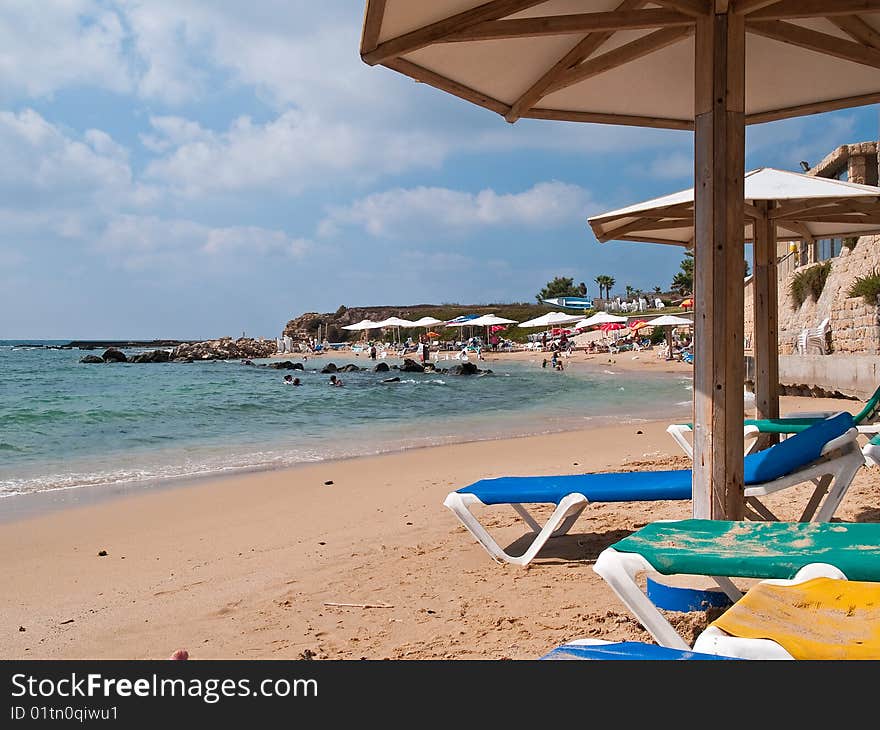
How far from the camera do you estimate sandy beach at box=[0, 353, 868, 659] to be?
3.12 m

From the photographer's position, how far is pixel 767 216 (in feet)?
19.2

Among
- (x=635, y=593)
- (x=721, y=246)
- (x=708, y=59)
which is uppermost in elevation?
(x=708, y=59)

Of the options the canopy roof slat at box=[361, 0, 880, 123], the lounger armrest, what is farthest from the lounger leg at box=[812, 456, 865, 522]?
the canopy roof slat at box=[361, 0, 880, 123]

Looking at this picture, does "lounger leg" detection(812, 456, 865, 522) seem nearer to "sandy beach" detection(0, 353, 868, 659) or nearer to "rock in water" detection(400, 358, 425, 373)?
"sandy beach" detection(0, 353, 868, 659)

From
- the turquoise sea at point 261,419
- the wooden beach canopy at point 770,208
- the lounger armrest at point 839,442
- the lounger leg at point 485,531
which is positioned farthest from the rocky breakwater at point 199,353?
the lounger armrest at point 839,442

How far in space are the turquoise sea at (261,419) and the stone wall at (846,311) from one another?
132 inches

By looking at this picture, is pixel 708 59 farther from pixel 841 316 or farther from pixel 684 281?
pixel 684 281

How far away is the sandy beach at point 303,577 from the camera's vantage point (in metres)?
3.12

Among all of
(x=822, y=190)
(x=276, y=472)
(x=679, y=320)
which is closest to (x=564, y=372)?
(x=679, y=320)

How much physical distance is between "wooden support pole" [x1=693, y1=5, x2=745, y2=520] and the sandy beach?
0.75 metres

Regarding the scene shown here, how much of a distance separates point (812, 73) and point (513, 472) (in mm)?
4830

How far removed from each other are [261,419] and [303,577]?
11.4 meters

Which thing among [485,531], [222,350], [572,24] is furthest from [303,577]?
[222,350]
